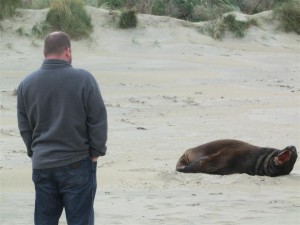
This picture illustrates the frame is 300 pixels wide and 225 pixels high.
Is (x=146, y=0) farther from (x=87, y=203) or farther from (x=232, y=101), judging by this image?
(x=87, y=203)

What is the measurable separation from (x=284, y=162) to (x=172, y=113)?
16.4ft

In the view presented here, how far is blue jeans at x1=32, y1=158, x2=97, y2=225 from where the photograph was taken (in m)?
5.18

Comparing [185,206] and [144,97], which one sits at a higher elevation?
[185,206]

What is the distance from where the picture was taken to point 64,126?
5.14 meters

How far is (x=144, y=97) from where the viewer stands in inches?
600

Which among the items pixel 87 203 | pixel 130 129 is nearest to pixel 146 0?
pixel 130 129

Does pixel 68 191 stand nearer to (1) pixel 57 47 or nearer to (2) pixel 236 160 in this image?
(1) pixel 57 47

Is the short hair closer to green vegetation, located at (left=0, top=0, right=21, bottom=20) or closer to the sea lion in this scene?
the sea lion

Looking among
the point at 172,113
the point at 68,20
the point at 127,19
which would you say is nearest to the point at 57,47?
the point at 172,113

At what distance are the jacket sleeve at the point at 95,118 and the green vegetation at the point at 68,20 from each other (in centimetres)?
1416

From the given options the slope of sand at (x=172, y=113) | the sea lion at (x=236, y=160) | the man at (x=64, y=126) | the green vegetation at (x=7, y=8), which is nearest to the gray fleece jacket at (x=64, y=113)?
the man at (x=64, y=126)

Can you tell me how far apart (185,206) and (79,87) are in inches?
108

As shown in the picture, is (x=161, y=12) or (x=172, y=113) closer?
(x=172, y=113)

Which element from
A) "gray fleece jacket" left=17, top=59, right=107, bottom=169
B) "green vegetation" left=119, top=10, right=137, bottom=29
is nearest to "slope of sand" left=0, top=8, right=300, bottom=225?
"green vegetation" left=119, top=10, right=137, bottom=29
